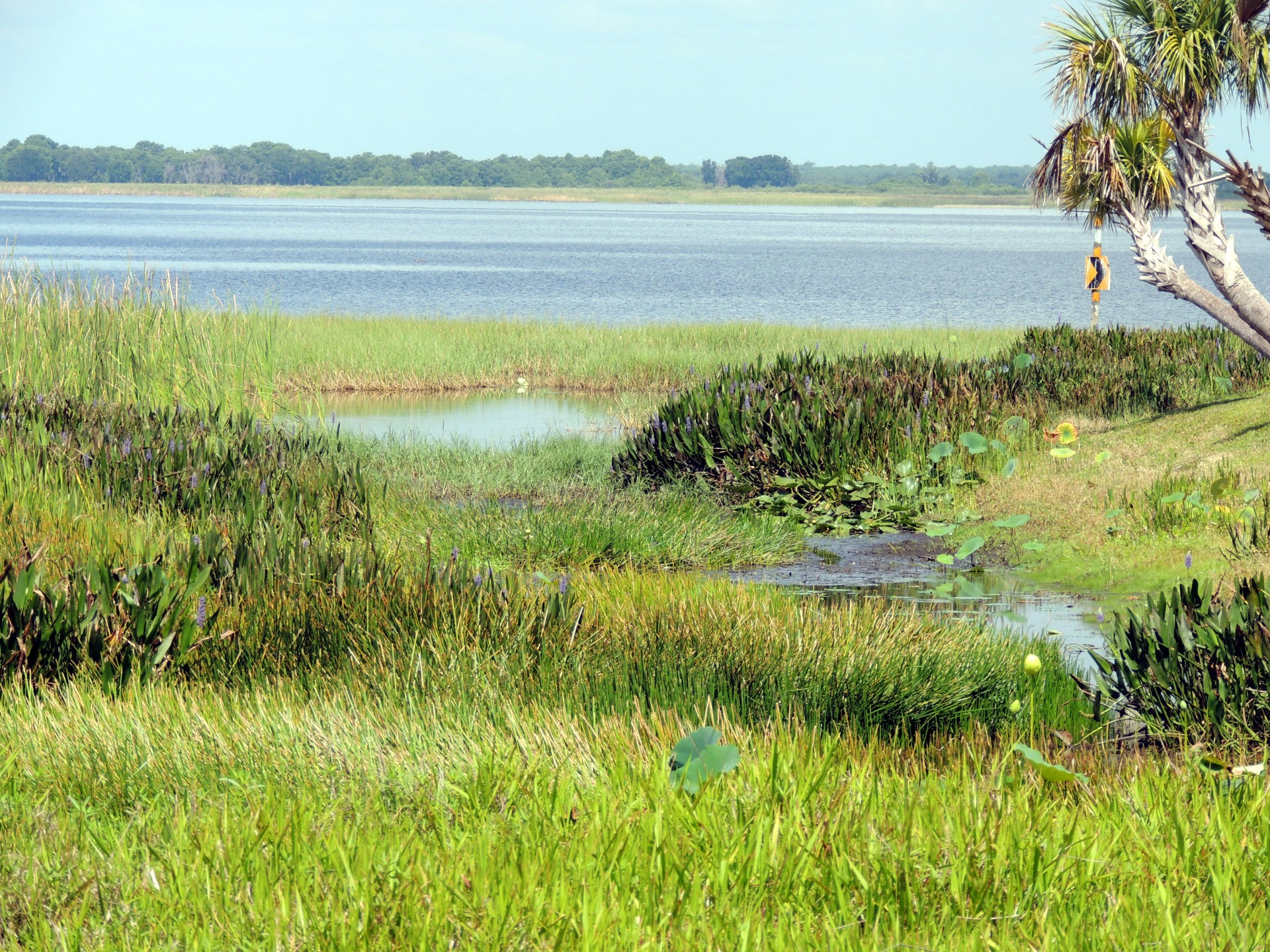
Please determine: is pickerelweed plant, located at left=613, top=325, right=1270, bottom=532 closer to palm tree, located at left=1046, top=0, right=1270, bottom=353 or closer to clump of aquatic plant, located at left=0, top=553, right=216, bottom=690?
palm tree, located at left=1046, top=0, right=1270, bottom=353

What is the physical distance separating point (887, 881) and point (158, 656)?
3161 mm

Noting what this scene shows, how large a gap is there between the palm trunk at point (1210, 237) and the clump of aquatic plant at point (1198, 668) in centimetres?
806

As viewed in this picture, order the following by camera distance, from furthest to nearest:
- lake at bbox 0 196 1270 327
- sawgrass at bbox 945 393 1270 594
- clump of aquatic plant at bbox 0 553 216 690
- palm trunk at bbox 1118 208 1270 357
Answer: lake at bbox 0 196 1270 327 → palm trunk at bbox 1118 208 1270 357 → sawgrass at bbox 945 393 1270 594 → clump of aquatic plant at bbox 0 553 216 690

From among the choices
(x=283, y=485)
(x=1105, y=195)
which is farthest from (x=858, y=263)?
(x=283, y=485)

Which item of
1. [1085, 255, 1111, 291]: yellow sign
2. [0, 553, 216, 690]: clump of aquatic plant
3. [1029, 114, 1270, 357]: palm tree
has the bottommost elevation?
[0, 553, 216, 690]: clump of aquatic plant

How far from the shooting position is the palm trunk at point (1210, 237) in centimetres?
1205

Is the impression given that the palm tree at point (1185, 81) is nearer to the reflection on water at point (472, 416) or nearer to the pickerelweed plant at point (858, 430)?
the pickerelweed plant at point (858, 430)

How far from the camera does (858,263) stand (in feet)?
283

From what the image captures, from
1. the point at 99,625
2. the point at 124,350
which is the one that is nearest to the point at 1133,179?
the point at 124,350

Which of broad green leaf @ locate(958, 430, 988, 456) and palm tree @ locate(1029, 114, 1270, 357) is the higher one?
palm tree @ locate(1029, 114, 1270, 357)

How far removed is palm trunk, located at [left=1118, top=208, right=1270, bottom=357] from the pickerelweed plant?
55.7 inches

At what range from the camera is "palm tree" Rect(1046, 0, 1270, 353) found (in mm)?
12102

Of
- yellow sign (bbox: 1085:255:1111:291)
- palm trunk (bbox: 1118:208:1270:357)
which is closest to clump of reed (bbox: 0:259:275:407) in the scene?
palm trunk (bbox: 1118:208:1270:357)

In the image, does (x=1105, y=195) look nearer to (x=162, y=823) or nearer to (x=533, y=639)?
(x=533, y=639)
